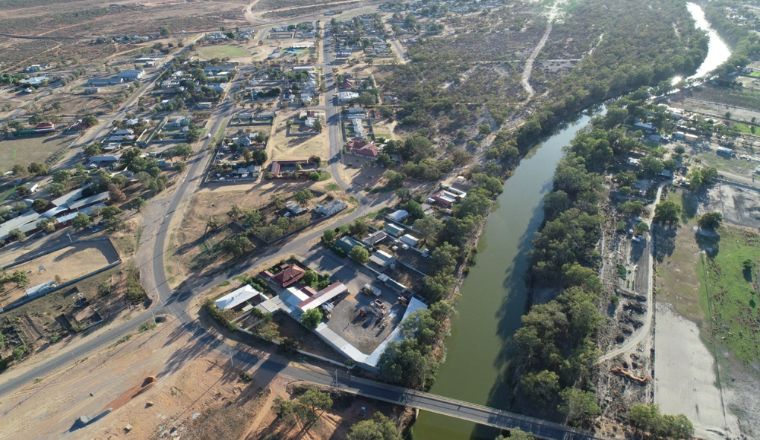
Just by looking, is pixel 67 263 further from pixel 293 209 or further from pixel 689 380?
pixel 689 380

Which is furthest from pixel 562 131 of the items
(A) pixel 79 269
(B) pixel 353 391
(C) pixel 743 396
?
(A) pixel 79 269

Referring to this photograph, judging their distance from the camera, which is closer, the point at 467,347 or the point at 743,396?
the point at 743,396

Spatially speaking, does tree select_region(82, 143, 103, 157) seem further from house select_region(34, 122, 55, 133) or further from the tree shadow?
the tree shadow


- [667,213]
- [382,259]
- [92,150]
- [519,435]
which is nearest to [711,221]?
[667,213]

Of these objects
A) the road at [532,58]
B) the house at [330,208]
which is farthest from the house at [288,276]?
the road at [532,58]

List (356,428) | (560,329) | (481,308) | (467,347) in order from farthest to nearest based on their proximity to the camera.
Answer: (481,308), (467,347), (560,329), (356,428)

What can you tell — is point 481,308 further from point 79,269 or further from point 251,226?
point 79,269
